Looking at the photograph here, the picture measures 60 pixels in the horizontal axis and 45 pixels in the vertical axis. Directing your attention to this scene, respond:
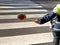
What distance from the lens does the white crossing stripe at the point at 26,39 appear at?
673cm

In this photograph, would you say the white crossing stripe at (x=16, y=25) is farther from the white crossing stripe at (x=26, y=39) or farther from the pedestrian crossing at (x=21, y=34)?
the white crossing stripe at (x=26, y=39)

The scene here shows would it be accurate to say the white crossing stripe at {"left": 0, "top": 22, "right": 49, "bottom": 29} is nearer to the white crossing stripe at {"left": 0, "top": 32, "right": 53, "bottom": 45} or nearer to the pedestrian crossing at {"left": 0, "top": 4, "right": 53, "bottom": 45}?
the pedestrian crossing at {"left": 0, "top": 4, "right": 53, "bottom": 45}

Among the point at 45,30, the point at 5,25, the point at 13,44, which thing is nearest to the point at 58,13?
the point at 13,44

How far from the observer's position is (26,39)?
7168 mm

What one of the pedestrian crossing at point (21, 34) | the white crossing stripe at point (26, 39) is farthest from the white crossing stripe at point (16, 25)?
the white crossing stripe at point (26, 39)

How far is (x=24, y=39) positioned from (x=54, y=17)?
2960 mm

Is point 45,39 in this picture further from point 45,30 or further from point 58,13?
point 58,13

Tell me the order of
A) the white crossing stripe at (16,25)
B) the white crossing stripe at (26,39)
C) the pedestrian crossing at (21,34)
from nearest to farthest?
1. the white crossing stripe at (26,39)
2. the pedestrian crossing at (21,34)
3. the white crossing stripe at (16,25)

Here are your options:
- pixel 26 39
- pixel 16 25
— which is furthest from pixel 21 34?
pixel 16 25

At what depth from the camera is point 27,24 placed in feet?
30.7

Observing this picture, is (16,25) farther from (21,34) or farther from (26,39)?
(26,39)

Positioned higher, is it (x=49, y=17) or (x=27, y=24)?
(x=49, y=17)

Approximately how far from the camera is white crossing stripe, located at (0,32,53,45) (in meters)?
6.73

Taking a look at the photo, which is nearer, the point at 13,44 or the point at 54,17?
the point at 54,17
